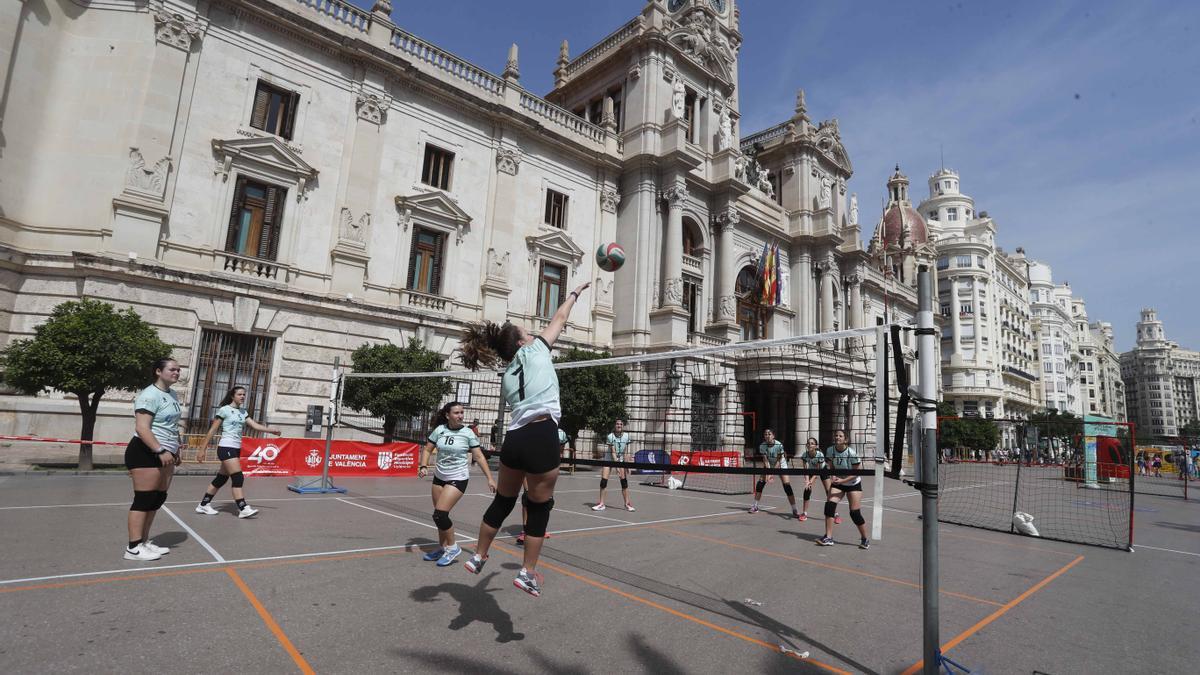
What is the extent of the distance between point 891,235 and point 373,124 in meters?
60.8


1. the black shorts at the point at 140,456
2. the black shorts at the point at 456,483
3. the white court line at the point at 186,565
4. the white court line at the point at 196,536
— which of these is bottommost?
the white court line at the point at 196,536

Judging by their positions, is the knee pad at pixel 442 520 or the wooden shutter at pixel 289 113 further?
the wooden shutter at pixel 289 113

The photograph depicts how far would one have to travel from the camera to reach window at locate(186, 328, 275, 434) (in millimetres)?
Answer: 17203

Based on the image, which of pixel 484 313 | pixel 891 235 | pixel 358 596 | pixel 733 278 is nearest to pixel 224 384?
pixel 484 313

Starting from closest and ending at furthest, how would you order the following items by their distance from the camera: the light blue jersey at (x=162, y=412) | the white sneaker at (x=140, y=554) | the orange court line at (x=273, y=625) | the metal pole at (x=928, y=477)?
1. the orange court line at (x=273, y=625)
2. the metal pole at (x=928, y=477)
3. the white sneaker at (x=140, y=554)
4. the light blue jersey at (x=162, y=412)

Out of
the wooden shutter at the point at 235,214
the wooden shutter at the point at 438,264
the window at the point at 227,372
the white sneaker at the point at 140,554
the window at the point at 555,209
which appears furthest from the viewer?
the window at the point at 555,209

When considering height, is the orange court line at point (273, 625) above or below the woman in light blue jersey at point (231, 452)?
below

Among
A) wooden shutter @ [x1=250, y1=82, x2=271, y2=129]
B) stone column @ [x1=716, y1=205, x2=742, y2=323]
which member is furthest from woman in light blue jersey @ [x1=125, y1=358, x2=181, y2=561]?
stone column @ [x1=716, y1=205, x2=742, y2=323]

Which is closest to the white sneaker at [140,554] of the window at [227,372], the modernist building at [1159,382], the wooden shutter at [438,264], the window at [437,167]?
the window at [227,372]

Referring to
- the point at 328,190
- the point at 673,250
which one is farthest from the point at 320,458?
the point at 673,250

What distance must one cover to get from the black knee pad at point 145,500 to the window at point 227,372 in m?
13.0

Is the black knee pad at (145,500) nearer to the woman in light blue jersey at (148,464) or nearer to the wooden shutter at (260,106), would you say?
the woman in light blue jersey at (148,464)

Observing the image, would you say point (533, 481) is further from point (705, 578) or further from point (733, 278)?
point (733, 278)

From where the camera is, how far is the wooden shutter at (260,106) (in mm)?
19078
